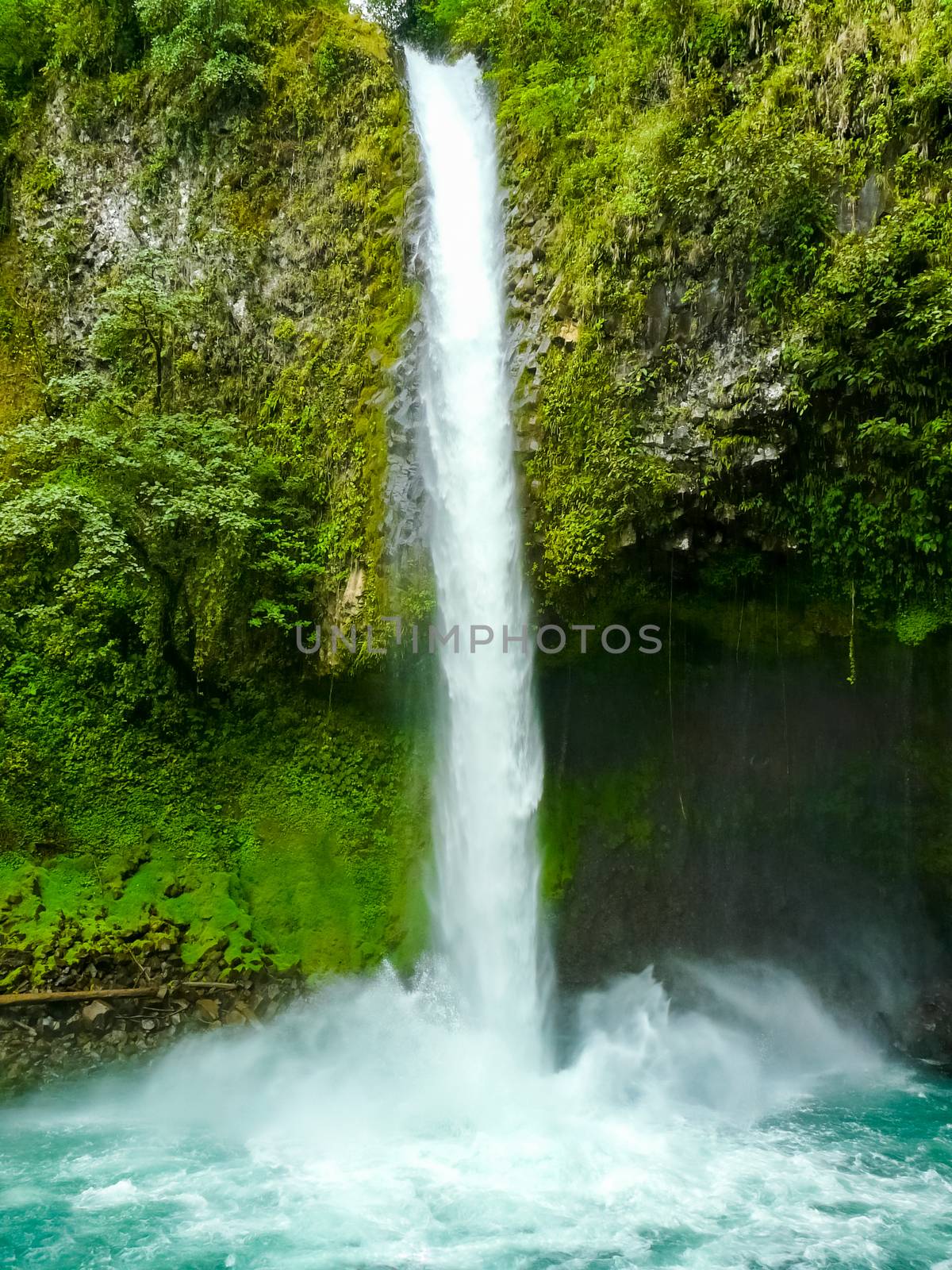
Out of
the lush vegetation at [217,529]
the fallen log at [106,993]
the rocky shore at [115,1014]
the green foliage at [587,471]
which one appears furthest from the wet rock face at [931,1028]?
the fallen log at [106,993]

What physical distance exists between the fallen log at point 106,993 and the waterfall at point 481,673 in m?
2.41

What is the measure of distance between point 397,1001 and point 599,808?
3100mm

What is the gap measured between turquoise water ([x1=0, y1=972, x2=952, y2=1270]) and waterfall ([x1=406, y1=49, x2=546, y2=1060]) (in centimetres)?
85

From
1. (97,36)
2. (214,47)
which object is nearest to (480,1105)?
(214,47)

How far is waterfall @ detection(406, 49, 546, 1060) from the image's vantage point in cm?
848

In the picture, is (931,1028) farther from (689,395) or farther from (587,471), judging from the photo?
(689,395)

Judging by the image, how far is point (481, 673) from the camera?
28.5 feet

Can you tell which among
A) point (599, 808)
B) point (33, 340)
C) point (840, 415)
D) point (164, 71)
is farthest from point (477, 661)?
point (164, 71)

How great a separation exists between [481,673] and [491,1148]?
433 cm

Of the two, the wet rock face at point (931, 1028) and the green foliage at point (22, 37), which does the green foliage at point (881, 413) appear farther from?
the green foliage at point (22, 37)

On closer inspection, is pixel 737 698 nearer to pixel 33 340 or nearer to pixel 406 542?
pixel 406 542

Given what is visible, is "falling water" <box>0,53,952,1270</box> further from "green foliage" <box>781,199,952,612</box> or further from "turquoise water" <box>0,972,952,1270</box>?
"green foliage" <box>781,199,952,612</box>

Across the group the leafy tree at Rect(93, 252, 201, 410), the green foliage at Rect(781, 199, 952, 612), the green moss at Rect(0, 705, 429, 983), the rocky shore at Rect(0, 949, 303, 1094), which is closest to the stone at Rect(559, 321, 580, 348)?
the green foliage at Rect(781, 199, 952, 612)

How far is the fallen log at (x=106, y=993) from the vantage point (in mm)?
7363
